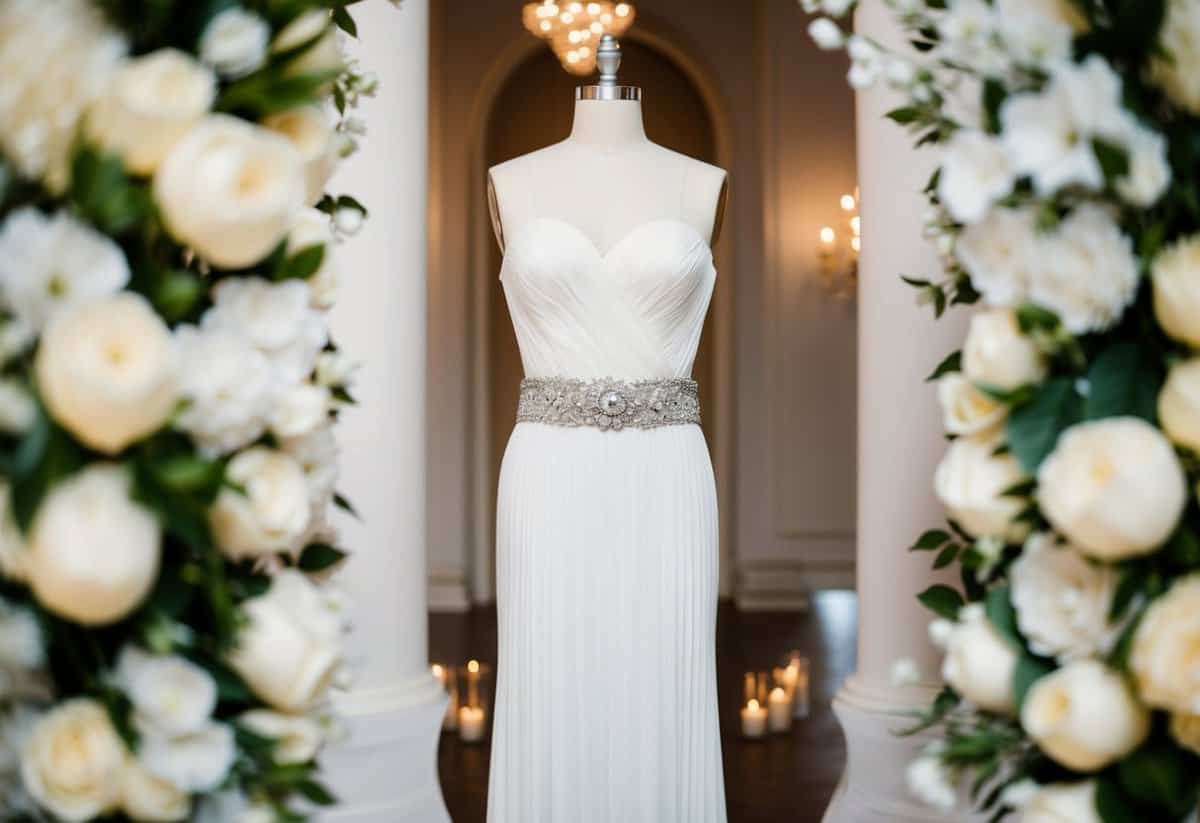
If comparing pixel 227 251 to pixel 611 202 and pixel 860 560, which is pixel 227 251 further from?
pixel 860 560

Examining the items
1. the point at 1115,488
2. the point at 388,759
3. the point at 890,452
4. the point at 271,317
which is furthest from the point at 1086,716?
the point at 388,759

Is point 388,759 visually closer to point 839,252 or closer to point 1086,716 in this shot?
point 1086,716

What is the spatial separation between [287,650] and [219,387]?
0.80ft

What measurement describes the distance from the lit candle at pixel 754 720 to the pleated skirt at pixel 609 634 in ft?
6.95

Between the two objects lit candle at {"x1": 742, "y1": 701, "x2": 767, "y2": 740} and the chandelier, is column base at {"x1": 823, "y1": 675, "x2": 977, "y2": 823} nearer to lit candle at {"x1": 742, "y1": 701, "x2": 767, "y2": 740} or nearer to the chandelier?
lit candle at {"x1": 742, "y1": 701, "x2": 767, "y2": 740}

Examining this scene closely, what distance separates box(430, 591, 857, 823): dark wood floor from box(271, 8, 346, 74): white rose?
131 inches

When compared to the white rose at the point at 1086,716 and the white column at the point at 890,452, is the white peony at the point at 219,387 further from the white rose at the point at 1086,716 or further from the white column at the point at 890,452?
the white column at the point at 890,452

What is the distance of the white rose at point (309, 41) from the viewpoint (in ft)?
A: 3.97

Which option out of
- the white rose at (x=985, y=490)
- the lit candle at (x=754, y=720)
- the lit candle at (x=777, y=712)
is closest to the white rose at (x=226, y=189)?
the white rose at (x=985, y=490)

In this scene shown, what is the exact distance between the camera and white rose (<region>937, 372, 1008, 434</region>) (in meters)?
1.27

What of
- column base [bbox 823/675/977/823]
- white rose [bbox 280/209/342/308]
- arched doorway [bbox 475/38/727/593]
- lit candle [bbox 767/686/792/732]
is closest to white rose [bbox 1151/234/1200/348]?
white rose [bbox 280/209/342/308]

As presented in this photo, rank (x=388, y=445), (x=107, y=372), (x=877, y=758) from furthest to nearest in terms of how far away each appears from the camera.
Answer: (x=388, y=445) < (x=877, y=758) < (x=107, y=372)

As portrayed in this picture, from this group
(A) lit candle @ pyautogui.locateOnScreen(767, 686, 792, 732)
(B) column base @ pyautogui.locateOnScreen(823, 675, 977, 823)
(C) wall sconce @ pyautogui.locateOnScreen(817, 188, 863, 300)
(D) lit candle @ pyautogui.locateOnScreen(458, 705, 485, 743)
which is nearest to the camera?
(B) column base @ pyautogui.locateOnScreen(823, 675, 977, 823)

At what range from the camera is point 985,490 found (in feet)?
4.06
